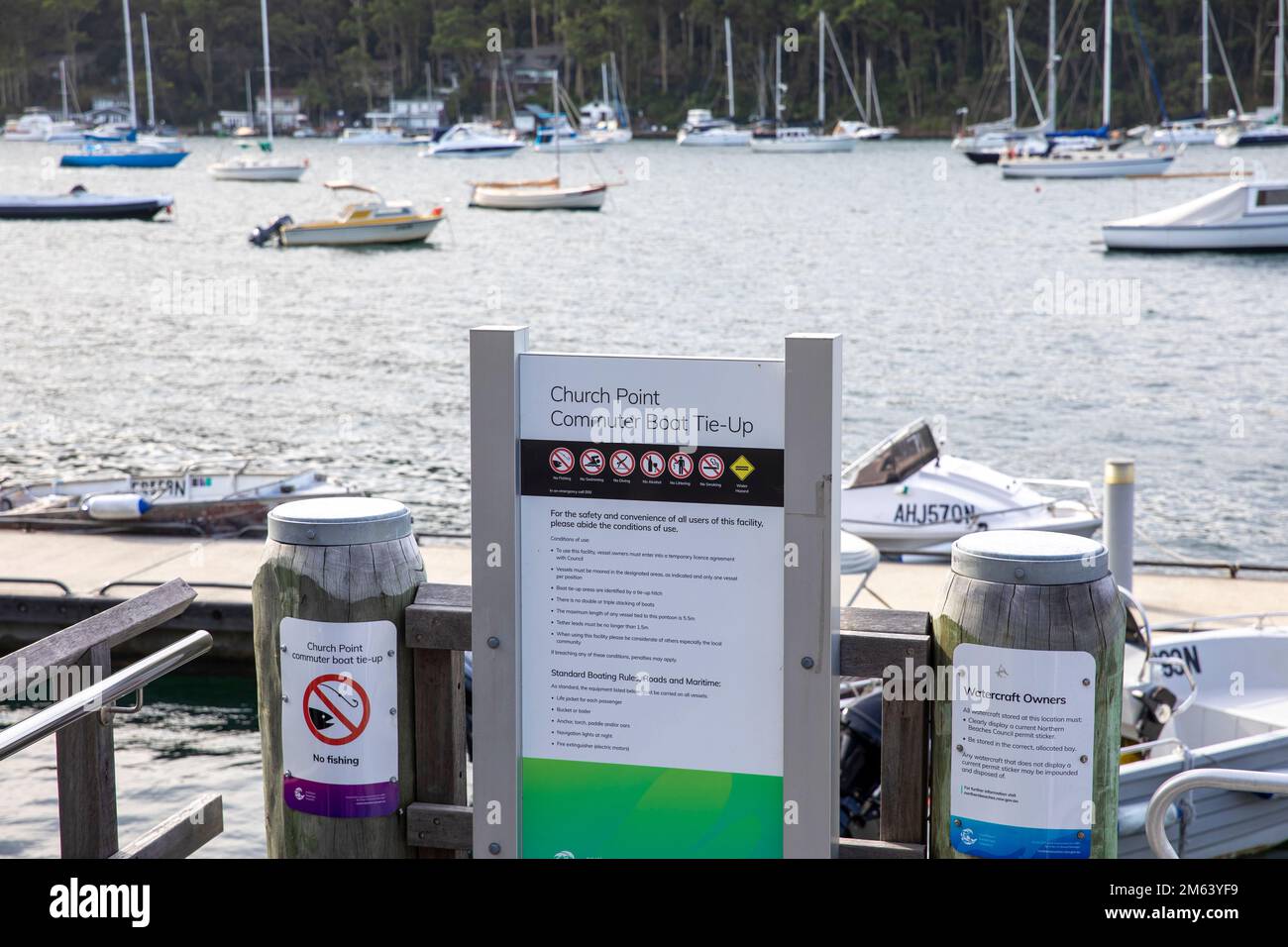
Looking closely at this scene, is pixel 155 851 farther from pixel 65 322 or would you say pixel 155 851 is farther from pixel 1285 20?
pixel 1285 20

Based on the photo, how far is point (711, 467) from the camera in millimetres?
4113

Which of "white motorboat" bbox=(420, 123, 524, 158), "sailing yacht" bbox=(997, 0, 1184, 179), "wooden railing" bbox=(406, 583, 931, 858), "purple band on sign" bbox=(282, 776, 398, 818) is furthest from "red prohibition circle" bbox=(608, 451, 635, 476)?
"white motorboat" bbox=(420, 123, 524, 158)

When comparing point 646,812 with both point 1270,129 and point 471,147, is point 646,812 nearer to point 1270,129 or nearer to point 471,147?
point 1270,129

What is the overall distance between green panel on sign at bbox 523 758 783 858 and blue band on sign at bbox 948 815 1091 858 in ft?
1.60

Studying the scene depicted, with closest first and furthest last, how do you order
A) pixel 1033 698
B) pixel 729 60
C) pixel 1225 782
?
pixel 1225 782, pixel 1033 698, pixel 729 60

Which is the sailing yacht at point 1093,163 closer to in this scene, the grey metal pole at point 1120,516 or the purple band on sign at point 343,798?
the grey metal pole at point 1120,516

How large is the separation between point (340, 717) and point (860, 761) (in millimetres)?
4257

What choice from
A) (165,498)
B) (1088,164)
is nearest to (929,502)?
(165,498)

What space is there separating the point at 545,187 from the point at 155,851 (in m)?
88.9

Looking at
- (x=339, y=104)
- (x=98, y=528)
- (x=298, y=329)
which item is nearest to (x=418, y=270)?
(x=298, y=329)

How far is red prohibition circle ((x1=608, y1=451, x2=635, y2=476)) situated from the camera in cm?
417

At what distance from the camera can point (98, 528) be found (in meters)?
17.0

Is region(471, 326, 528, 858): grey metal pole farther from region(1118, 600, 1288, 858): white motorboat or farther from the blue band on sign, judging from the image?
region(1118, 600, 1288, 858): white motorboat

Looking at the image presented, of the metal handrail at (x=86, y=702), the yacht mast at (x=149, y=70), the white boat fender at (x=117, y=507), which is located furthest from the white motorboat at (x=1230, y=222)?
the yacht mast at (x=149, y=70)
